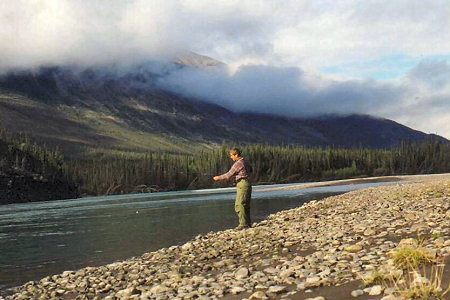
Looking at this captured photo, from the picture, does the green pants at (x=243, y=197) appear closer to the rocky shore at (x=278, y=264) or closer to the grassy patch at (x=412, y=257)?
the rocky shore at (x=278, y=264)

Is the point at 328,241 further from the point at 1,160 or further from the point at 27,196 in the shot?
the point at 1,160

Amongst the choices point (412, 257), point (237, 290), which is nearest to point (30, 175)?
point (237, 290)

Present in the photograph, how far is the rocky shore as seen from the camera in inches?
466

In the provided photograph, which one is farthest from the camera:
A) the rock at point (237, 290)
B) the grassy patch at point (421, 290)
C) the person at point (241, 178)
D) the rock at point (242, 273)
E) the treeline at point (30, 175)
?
the treeline at point (30, 175)

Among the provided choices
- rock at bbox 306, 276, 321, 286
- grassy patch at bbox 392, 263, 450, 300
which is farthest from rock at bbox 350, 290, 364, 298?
rock at bbox 306, 276, 321, 286

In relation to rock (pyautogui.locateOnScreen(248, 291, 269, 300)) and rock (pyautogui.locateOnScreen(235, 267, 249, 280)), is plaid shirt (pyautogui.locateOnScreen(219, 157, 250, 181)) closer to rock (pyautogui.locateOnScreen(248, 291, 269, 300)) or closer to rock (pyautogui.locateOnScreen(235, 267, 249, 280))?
rock (pyautogui.locateOnScreen(235, 267, 249, 280))

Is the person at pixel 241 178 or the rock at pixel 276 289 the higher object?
the person at pixel 241 178

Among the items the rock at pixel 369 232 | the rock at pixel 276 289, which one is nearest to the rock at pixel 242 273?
the rock at pixel 276 289

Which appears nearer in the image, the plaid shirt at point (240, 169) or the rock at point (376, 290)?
the rock at point (376, 290)

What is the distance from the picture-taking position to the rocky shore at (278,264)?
11.8 meters

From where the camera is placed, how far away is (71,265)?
25.1 m

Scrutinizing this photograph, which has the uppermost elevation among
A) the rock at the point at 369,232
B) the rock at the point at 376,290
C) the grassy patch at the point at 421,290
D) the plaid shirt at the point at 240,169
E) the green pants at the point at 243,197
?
the plaid shirt at the point at 240,169

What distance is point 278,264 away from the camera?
51.1 ft

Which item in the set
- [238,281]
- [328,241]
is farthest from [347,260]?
[328,241]
